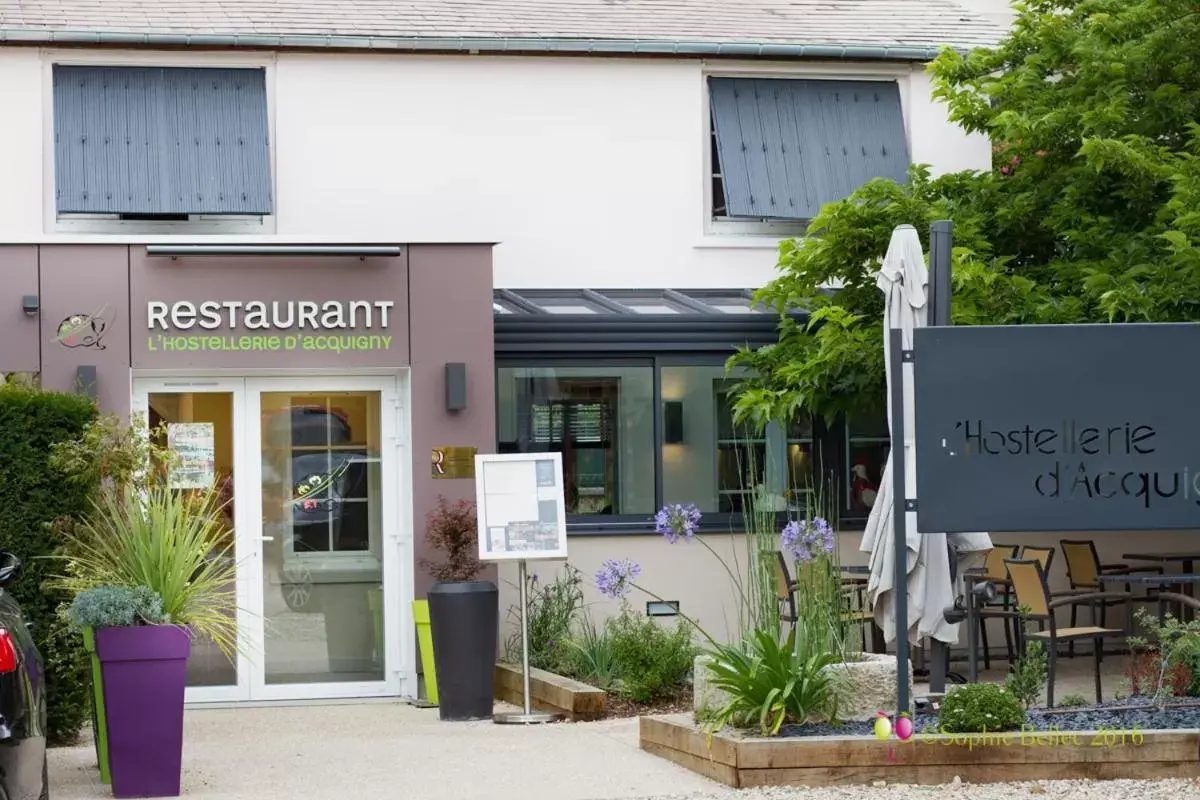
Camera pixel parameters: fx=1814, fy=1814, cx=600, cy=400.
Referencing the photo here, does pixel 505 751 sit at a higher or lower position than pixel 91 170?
lower

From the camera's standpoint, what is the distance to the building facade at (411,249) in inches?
522

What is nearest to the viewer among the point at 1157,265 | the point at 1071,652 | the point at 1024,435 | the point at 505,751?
the point at 1024,435

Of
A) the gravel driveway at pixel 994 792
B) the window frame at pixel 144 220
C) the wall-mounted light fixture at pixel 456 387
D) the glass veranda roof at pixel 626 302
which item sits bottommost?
the gravel driveway at pixel 994 792

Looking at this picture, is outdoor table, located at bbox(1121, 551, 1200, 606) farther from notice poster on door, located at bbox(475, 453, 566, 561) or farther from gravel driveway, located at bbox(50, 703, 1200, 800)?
gravel driveway, located at bbox(50, 703, 1200, 800)

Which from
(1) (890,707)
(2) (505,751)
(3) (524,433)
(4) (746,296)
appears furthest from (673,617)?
(1) (890,707)

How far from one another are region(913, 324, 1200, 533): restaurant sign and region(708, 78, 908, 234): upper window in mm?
6406

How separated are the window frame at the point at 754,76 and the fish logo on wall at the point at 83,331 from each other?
17.2ft

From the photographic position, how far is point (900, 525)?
9453 mm

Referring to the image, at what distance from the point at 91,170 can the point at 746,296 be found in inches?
216

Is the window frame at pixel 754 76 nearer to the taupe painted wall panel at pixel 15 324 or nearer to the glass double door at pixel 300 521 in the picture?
the glass double door at pixel 300 521

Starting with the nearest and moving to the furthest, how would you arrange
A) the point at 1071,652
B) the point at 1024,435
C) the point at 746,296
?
the point at 1024,435, the point at 1071,652, the point at 746,296

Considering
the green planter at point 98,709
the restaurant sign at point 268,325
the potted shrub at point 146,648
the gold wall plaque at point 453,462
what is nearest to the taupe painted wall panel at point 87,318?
the restaurant sign at point 268,325

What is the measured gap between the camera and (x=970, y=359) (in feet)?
30.5

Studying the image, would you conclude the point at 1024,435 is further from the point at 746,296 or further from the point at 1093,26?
the point at 746,296
